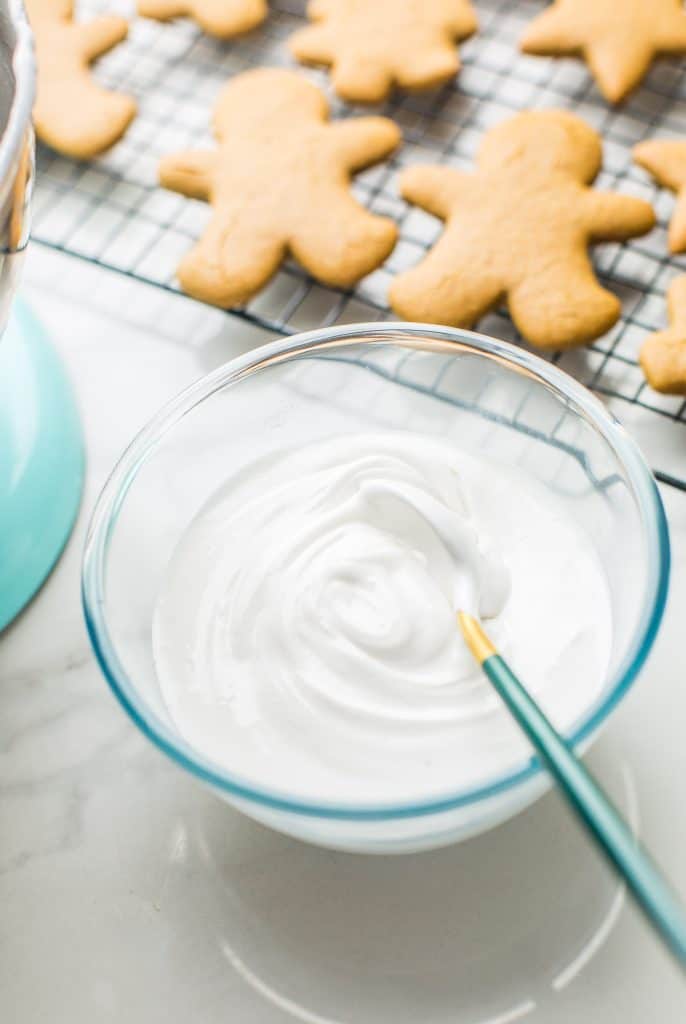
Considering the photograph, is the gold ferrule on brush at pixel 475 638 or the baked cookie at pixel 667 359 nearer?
the gold ferrule on brush at pixel 475 638

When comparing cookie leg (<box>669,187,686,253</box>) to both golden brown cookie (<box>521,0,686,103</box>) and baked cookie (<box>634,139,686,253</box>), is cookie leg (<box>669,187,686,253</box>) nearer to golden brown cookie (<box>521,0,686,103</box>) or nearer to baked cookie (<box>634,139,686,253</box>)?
baked cookie (<box>634,139,686,253</box>)

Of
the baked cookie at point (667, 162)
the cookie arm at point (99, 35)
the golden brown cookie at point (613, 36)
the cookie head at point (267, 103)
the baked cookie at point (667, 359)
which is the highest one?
the golden brown cookie at point (613, 36)

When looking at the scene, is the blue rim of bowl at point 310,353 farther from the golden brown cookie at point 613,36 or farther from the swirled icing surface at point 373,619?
the golden brown cookie at point 613,36

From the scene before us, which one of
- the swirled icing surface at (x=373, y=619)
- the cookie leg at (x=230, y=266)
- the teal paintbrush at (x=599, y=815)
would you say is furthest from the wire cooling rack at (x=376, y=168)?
the teal paintbrush at (x=599, y=815)

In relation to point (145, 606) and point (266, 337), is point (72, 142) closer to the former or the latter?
point (266, 337)

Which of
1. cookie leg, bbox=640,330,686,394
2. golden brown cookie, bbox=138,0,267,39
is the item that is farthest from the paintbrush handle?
golden brown cookie, bbox=138,0,267,39

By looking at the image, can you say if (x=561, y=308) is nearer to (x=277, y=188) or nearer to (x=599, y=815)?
(x=277, y=188)
